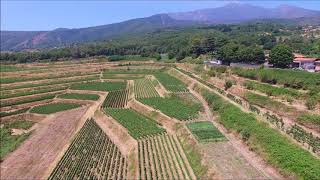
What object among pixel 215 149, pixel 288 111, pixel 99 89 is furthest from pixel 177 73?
pixel 215 149

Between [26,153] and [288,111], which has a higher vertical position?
[288,111]

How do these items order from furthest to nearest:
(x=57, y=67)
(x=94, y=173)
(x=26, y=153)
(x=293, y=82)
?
(x=57, y=67)
(x=293, y=82)
(x=26, y=153)
(x=94, y=173)

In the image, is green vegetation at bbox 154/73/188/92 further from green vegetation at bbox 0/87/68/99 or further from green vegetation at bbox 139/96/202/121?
green vegetation at bbox 0/87/68/99

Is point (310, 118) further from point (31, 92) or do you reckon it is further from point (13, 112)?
point (31, 92)

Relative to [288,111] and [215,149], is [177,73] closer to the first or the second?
[288,111]

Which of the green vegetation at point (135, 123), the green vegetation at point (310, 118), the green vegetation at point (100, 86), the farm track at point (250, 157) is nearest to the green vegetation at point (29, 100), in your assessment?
the green vegetation at point (100, 86)

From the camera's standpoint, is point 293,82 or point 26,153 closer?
point 26,153

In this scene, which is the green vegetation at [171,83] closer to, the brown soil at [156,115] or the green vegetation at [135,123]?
the brown soil at [156,115]
